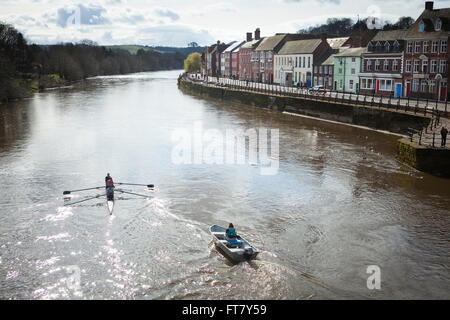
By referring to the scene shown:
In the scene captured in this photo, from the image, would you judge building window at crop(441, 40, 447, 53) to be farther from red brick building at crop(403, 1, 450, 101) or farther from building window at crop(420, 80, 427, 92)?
building window at crop(420, 80, 427, 92)

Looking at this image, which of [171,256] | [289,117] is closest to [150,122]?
[289,117]

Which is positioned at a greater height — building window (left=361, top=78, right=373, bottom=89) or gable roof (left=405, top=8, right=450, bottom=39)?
gable roof (left=405, top=8, right=450, bottom=39)

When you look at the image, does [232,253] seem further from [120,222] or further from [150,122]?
[150,122]

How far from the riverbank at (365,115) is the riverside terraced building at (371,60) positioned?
320 inches

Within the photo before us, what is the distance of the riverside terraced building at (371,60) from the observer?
151 feet

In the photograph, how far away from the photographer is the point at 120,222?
773 inches

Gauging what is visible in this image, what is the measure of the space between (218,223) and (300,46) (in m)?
61.1

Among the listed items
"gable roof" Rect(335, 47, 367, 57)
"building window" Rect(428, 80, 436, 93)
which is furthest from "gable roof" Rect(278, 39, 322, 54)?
"building window" Rect(428, 80, 436, 93)

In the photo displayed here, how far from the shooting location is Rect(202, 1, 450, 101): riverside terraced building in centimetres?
4609

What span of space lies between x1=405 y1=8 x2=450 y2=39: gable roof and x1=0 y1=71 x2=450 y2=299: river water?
16.1 metres

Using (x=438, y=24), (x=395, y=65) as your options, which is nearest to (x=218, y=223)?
(x=438, y=24)

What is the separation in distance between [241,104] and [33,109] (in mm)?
27603

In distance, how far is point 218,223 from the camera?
768 inches

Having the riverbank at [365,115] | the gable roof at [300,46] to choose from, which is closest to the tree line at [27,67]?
the riverbank at [365,115]
